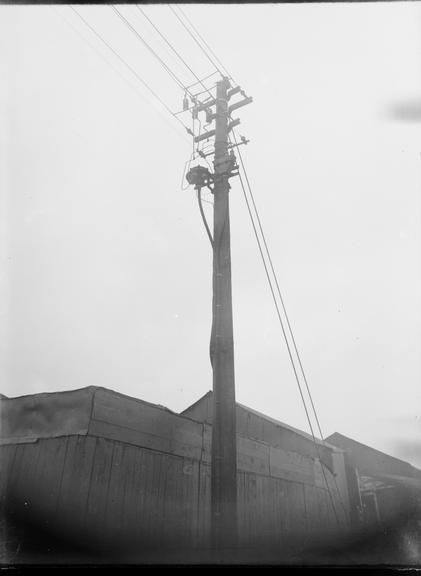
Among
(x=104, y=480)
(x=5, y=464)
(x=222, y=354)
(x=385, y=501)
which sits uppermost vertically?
(x=222, y=354)

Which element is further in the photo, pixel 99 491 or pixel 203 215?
pixel 99 491

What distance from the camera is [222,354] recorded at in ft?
20.4

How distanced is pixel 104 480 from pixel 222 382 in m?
3.33

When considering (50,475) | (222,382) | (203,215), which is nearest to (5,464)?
(50,475)

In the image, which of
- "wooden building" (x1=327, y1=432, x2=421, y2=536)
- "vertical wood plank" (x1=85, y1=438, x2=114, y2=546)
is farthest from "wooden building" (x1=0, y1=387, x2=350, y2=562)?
"wooden building" (x1=327, y1=432, x2=421, y2=536)

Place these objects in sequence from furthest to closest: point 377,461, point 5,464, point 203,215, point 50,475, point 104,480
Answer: point 377,461 < point 5,464 < point 104,480 < point 50,475 < point 203,215

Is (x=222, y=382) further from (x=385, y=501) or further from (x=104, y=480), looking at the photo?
(x=385, y=501)

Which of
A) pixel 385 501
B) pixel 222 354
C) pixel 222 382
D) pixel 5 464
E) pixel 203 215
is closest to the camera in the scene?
pixel 222 382

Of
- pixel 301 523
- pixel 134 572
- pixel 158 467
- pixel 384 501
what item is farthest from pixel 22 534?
pixel 384 501

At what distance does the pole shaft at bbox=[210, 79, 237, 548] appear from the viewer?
A: 17.5ft

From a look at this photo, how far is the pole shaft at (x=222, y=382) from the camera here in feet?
17.5

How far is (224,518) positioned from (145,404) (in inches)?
153

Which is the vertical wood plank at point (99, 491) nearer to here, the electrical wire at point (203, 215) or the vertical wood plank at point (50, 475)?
the vertical wood plank at point (50, 475)

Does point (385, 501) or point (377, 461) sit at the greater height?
point (377, 461)
